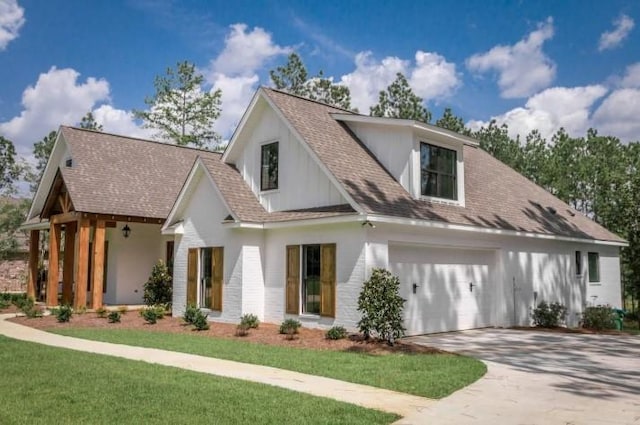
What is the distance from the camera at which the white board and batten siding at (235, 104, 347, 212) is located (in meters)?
15.3

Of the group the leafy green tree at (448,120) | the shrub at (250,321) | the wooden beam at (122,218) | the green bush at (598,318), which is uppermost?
the leafy green tree at (448,120)

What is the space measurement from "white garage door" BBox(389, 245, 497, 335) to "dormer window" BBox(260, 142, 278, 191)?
4.58 metres

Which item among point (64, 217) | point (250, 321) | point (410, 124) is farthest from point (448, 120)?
point (250, 321)

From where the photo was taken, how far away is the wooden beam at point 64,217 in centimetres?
2003

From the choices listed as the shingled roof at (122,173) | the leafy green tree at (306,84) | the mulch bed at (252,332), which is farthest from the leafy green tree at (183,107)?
A: the mulch bed at (252,332)

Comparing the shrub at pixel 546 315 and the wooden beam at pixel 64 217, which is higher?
the wooden beam at pixel 64 217

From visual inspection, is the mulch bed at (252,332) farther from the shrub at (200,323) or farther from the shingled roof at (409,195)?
the shingled roof at (409,195)

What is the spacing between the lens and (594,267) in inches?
891

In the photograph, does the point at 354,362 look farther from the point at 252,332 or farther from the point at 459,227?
the point at 459,227

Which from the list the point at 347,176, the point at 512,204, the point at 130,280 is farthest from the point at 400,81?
the point at 347,176

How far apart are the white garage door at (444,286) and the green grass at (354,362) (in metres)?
3.72

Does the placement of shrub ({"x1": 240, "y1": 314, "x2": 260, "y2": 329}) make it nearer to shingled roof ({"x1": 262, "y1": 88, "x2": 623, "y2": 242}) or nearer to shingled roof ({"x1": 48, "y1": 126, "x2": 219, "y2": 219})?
shingled roof ({"x1": 262, "y1": 88, "x2": 623, "y2": 242})

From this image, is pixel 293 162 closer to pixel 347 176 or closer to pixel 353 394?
pixel 347 176

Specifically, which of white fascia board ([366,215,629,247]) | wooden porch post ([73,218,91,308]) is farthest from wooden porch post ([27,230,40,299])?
white fascia board ([366,215,629,247])
